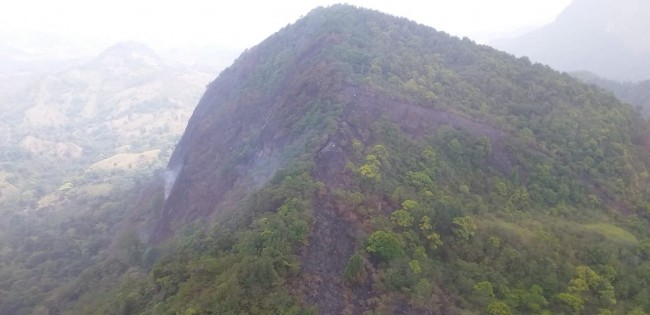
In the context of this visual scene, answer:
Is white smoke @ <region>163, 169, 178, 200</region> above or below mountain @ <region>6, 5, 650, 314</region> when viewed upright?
below

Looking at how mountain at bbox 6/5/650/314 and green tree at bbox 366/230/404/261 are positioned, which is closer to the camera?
mountain at bbox 6/5/650/314

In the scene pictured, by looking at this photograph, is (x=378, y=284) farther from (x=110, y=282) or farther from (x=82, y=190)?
(x=82, y=190)

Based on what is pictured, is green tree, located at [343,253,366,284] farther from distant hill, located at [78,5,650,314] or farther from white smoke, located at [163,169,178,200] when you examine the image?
white smoke, located at [163,169,178,200]

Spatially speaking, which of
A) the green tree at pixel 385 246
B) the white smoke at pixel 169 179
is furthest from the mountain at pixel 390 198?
the white smoke at pixel 169 179

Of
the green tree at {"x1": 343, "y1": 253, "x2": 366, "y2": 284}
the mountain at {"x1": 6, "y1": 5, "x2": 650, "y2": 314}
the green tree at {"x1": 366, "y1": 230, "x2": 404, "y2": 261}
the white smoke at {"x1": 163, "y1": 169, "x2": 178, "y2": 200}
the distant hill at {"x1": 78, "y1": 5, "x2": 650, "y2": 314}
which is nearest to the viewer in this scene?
the green tree at {"x1": 343, "y1": 253, "x2": 366, "y2": 284}

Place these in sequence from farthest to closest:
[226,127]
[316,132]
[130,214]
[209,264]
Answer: [130,214], [226,127], [316,132], [209,264]

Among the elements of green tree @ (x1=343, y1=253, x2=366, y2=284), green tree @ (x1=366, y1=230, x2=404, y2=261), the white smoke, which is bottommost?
the white smoke

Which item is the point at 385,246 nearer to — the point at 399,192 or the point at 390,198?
the point at 390,198

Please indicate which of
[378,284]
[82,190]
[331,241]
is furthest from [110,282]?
[82,190]

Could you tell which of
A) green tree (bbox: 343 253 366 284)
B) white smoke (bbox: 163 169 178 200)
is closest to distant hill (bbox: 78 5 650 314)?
green tree (bbox: 343 253 366 284)
